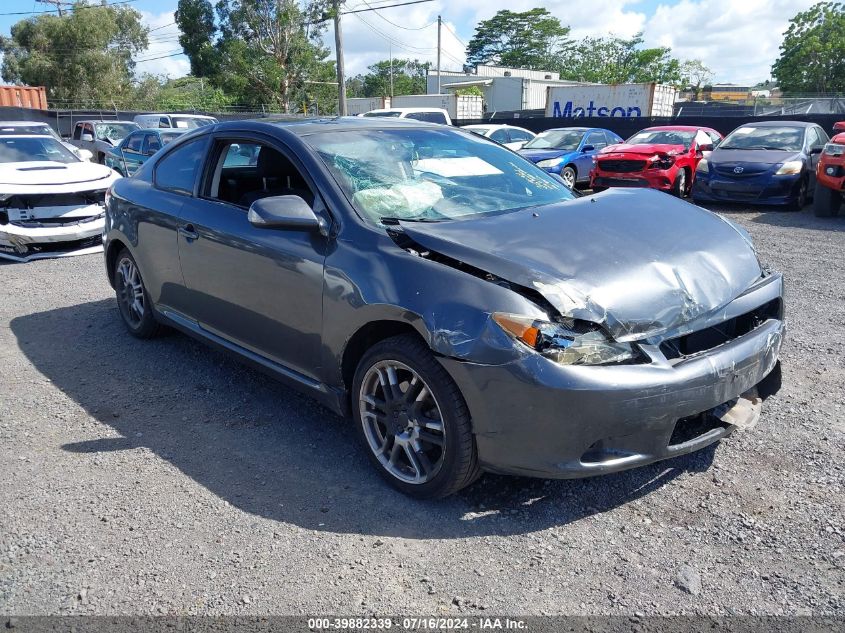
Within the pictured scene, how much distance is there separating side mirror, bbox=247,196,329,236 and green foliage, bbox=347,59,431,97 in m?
79.7

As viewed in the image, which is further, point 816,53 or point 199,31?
point 816,53

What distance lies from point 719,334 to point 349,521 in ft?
6.11

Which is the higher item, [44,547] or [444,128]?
[444,128]

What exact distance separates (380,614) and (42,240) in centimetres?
764

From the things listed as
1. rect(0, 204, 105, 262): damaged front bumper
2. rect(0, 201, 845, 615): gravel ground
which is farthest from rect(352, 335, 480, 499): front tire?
rect(0, 204, 105, 262): damaged front bumper

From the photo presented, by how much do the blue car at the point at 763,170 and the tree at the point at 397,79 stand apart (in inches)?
2708

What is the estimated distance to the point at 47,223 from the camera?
847cm

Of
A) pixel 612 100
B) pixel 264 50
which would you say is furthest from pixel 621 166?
pixel 264 50

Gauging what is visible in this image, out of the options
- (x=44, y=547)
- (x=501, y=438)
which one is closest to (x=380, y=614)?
(x=501, y=438)

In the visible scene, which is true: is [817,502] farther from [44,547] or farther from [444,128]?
[44,547]

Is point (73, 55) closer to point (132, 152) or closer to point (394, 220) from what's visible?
point (132, 152)

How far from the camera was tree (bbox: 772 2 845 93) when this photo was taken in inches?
2048

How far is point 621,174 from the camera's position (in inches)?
530

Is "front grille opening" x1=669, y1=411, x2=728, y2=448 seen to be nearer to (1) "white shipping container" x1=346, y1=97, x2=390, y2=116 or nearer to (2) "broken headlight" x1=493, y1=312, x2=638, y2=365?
(2) "broken headlight" x1=493, y1=312, x2=638, y2=365
